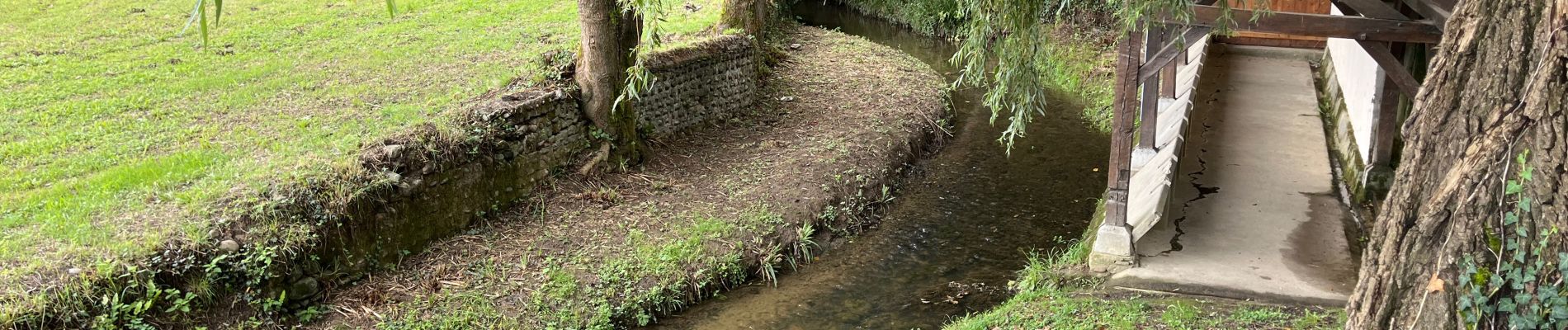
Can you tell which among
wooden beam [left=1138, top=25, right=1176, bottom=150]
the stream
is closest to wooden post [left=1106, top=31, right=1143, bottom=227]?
the stream

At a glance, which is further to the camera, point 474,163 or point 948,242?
point 948,242

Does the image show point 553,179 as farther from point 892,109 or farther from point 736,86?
point 892,109

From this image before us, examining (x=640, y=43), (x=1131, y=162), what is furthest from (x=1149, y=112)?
(x=640, y=43)

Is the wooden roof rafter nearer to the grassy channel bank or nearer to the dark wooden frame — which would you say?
the dark wooden frame

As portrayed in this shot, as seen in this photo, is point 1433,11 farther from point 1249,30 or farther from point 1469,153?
point 1469,153

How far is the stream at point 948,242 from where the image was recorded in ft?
24.0

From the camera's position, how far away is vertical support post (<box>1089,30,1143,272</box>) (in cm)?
682

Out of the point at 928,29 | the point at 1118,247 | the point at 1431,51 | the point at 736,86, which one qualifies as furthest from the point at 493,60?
the point at 928,29

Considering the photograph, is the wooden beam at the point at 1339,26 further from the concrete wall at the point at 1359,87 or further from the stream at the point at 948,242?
the stream at the point at 948,242

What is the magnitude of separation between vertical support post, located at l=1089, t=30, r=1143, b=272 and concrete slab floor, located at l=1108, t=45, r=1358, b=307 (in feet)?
0.69

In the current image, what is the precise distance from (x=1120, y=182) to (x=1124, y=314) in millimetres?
1352

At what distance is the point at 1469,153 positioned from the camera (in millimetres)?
3580

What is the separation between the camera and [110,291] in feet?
18.3

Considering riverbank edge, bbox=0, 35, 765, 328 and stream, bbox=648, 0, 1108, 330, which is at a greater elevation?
riverbank edge, bbox=0, 35, 765, 328
